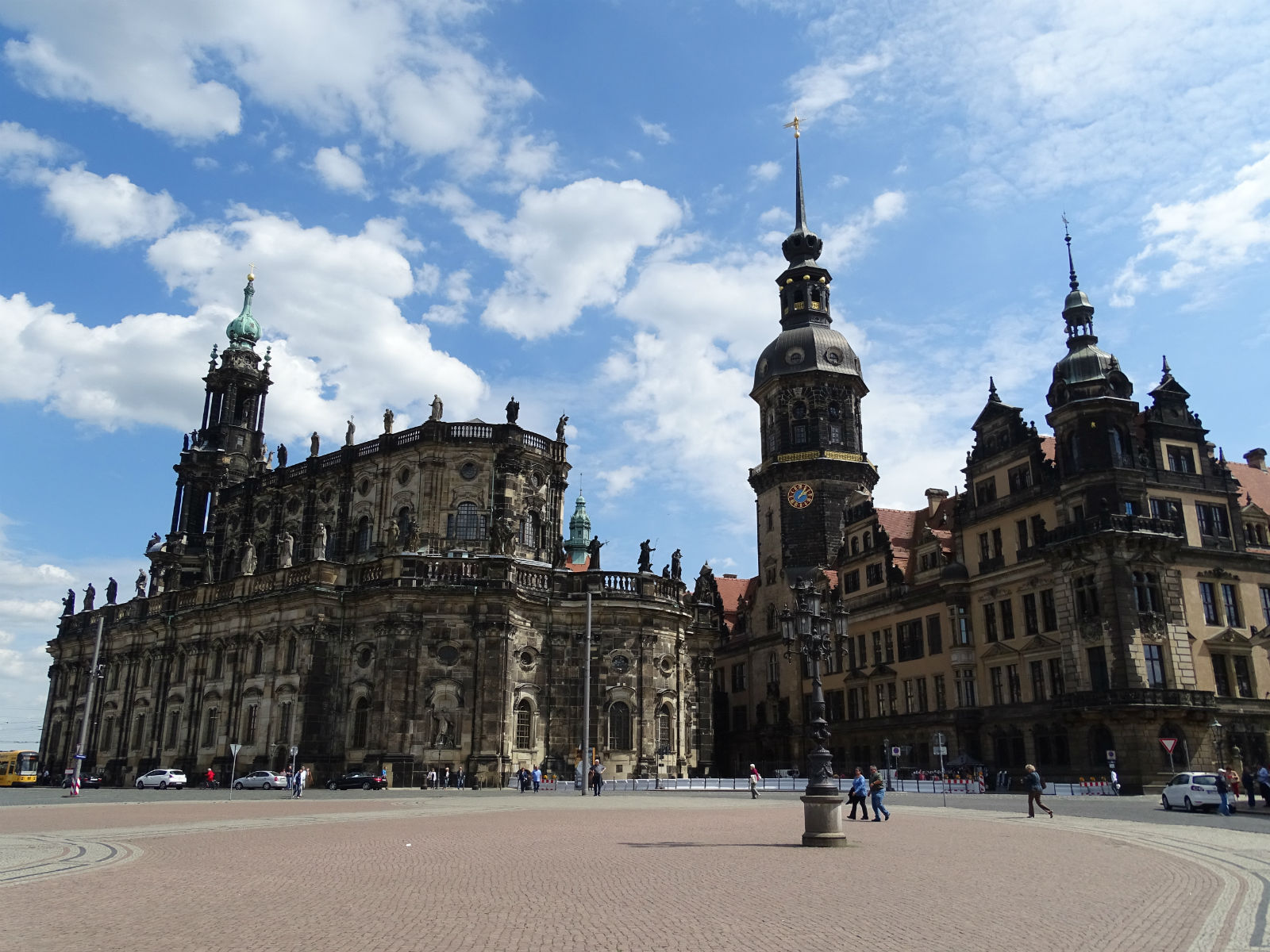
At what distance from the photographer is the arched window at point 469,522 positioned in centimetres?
5662

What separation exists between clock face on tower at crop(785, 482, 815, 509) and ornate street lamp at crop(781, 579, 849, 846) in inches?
1772

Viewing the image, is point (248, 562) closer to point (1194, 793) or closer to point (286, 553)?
point (286, 553)

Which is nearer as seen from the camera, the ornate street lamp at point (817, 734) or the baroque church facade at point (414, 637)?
the ornate street lamp at point (817, 734)

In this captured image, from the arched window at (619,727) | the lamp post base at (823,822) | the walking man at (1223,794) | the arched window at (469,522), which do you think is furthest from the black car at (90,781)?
the walking man at (1223,794)

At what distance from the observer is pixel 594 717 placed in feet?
167

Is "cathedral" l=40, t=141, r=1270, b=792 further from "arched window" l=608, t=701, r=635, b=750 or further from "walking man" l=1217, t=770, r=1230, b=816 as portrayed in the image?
"walking man" l=1217, t=770, r=1230, b=816

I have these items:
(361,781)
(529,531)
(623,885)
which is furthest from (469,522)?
(623,885)

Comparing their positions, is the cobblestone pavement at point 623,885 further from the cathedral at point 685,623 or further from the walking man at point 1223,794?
the cathedral at point 685,623

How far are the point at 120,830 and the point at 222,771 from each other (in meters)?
33.8

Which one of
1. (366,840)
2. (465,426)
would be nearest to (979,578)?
(465,426)

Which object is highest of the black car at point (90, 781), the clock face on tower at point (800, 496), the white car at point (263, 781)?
the clock face on tower at point (800, 496)

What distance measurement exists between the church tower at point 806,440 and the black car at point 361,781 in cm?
3357

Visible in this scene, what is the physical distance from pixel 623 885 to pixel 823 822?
693cm

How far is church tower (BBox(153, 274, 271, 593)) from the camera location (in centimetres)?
7525
